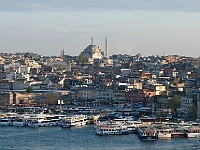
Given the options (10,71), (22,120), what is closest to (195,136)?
(22,120)

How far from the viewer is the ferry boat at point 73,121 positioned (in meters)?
19.8

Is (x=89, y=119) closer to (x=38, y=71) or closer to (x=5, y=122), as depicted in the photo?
(x=5, y=122)

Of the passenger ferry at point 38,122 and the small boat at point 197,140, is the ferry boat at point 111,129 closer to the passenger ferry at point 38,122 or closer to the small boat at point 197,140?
the small boat at point 197,140

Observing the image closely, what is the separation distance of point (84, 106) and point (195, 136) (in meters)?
8.19

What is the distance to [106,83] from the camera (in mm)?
28922

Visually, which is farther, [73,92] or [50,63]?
[50,63]

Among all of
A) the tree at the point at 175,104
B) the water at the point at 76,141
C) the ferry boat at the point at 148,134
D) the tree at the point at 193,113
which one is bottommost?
the water at the point at 76,141

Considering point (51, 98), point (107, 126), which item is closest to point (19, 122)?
point (107, 126)

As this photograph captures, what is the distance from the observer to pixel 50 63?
137ft

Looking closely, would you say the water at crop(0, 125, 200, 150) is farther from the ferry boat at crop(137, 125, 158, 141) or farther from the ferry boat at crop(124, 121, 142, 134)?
the ferry boat at crop(124, 121, 142, 134)

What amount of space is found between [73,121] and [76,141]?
337 centimetres

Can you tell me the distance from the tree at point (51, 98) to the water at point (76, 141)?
637 cm

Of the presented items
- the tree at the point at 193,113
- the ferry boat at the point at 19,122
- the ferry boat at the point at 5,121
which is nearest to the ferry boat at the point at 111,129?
the tree at the point at 193,113

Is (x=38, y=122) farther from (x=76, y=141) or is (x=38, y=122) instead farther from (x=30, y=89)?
(x=30, y=89)
